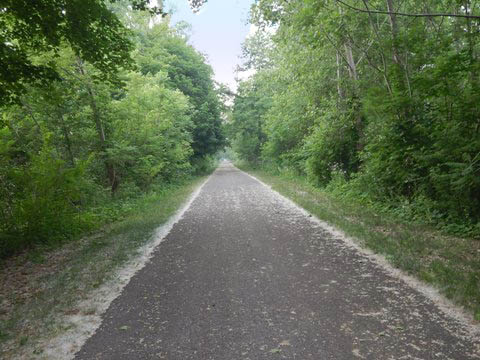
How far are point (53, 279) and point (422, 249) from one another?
6.20 m

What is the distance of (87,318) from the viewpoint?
12.7ft

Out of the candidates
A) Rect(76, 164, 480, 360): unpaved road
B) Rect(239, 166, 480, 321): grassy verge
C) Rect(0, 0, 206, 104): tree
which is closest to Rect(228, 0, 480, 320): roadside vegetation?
Rect(239, 166, 480, 321): grassy verge

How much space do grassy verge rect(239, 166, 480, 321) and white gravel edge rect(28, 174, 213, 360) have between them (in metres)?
4.13

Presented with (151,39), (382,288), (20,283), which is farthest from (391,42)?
(151,39)

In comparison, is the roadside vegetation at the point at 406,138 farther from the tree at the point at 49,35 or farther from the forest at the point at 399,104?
the tree at the point at 49,35

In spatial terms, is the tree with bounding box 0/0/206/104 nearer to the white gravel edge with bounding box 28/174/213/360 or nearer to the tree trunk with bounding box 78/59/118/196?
the tree trunk with bounding box 78/59/118/196

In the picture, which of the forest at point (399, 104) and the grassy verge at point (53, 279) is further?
the forest at point (399, 104)

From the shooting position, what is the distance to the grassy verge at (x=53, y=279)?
145 inches

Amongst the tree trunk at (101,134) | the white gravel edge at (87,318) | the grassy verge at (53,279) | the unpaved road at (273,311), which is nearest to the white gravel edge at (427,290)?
the unpaved road at (273,311)

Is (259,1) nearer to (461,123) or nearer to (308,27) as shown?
(308,27)

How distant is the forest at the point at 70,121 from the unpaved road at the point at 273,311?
3505 mm

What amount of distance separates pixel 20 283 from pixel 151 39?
2241cm

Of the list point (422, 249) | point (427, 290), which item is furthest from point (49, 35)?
point (422, 249)

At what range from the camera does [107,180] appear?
45.4 ft
